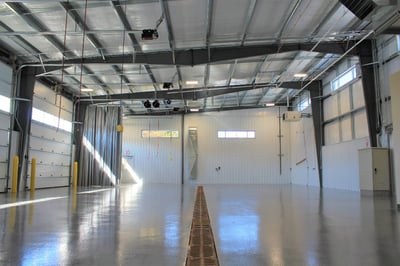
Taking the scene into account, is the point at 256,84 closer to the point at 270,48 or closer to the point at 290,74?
the point at 290,74

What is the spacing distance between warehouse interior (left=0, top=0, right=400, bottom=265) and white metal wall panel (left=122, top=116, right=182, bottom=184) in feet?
0.28

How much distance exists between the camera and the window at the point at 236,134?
87.9ft

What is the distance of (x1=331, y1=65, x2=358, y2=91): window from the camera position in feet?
53.8

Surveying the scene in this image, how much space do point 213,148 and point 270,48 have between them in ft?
43.8

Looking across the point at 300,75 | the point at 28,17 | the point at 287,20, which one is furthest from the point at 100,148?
the point at 287,20

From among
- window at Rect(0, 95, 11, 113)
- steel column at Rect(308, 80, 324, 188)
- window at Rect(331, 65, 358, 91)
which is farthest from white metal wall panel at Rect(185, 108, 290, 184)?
window at Rect(0, 95, 11, 113)

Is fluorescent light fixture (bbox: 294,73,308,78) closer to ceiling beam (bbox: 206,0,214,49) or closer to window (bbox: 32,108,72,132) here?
ceiling beam (bbox: 206,0,214,49)

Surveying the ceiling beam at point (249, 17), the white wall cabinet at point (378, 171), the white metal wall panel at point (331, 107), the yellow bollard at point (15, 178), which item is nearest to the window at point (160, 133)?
the white metal wall panel at point (331, 107)

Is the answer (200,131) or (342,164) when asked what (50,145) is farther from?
(342,164)

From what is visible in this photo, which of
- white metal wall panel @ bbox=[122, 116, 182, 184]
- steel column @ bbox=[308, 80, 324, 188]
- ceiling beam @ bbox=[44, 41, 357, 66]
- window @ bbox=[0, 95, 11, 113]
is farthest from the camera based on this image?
white metal wall panel @ bbox=[122, 116, 182, 184]

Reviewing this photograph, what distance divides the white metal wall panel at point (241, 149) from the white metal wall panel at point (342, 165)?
21.4 ft

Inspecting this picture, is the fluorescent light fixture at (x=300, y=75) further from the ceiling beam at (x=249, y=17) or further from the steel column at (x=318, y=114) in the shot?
the ceiling beam at (x=249, y=17)

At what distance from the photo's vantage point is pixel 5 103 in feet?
46.2

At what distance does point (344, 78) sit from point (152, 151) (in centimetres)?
1499
